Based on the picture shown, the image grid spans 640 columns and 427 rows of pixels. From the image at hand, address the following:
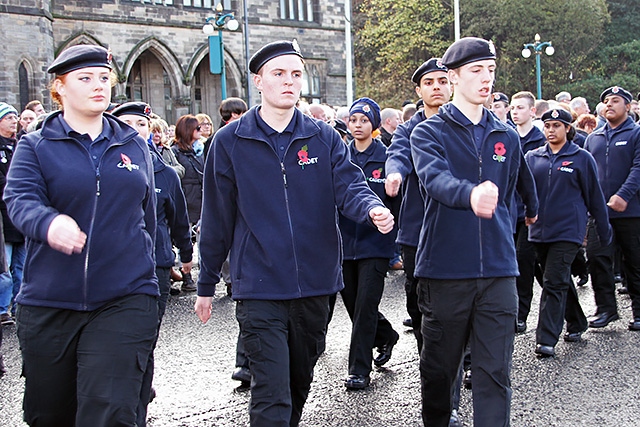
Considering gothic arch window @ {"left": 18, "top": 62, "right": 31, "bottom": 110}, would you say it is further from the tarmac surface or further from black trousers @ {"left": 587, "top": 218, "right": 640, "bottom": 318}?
black trousers @ {"left": 587, "top": 218, "right": 640, "bottom": 318}

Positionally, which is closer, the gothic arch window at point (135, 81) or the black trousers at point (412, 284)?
the black trousers at point (412, 284)

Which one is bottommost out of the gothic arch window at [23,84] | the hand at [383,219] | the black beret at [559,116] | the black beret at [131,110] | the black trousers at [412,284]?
the black trousers at [412,284]

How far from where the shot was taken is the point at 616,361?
725 cm

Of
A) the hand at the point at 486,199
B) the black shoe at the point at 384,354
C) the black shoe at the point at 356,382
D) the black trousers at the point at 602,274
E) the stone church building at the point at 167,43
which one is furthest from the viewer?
the stone church building at the point at 167,43

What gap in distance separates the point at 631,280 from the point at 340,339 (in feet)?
10.4

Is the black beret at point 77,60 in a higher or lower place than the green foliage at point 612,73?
lower

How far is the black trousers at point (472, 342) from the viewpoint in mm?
4535

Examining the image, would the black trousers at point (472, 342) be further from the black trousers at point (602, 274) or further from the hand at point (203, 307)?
the black trousers at point (602, 274)

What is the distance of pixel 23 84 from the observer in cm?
2936

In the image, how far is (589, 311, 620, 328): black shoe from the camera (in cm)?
858

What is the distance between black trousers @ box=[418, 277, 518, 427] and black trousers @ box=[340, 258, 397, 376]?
60.6 inches

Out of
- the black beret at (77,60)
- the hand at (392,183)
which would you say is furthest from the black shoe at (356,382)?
the black beret at (77,60)

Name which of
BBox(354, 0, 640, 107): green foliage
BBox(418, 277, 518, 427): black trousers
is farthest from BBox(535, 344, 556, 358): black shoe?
BBox(354, 0, 640, 107): green foliage

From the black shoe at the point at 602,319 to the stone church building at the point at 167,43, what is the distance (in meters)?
23.9
